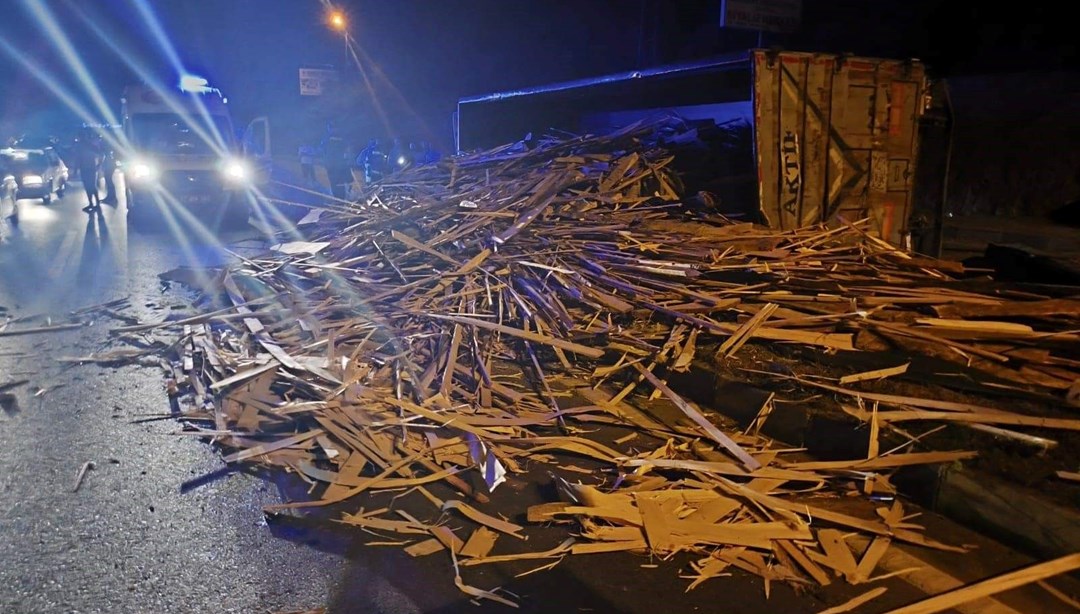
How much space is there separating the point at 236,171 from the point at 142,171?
2144 millimetres

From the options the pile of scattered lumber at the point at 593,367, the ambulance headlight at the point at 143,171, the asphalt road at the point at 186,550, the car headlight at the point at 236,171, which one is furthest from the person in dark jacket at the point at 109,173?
the asphalt road at the point at 186,550

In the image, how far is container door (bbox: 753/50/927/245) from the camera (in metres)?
7.96

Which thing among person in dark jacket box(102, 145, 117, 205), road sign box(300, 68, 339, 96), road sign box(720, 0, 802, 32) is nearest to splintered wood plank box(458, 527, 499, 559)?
road sign box(720, 0, 802, 32)

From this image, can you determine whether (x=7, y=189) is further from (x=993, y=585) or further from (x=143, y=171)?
(x=993, y=585)

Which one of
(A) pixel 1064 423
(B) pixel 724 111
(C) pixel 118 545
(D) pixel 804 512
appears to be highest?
(B) pixel 724 111

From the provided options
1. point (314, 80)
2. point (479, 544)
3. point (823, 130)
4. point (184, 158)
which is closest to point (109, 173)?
point (314, 80)

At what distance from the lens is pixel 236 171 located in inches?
681

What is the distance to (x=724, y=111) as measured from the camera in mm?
9539

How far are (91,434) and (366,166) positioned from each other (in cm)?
1842

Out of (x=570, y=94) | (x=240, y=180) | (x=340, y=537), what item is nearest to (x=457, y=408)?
(x=340, y=537)

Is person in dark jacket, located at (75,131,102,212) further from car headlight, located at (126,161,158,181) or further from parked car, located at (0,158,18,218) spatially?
parked car, located at (0,158,18,218)

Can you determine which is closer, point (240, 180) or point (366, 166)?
point (240, 180)

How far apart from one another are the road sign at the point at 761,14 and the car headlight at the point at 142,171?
1377 cm

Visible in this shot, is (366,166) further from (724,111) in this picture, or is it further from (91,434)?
(91,434)
